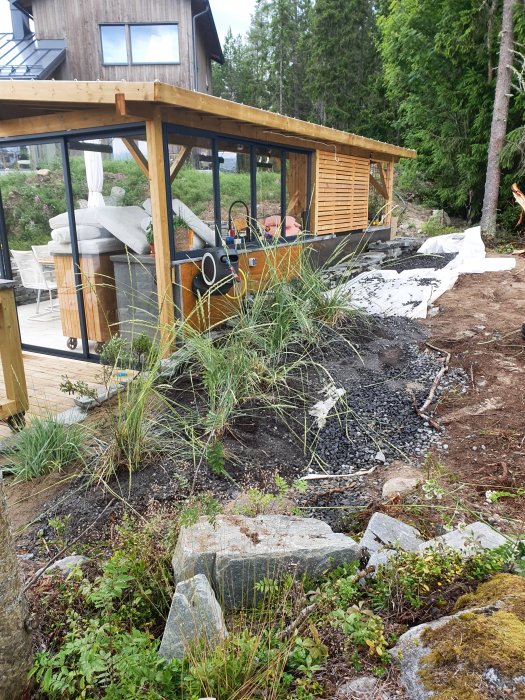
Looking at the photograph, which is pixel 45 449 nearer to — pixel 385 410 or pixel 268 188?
pixel 385 410

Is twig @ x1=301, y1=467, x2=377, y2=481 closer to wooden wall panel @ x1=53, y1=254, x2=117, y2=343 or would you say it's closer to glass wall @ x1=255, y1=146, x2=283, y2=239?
wooden wall panel @ x1=53, y1=254, x2=117, y2=343

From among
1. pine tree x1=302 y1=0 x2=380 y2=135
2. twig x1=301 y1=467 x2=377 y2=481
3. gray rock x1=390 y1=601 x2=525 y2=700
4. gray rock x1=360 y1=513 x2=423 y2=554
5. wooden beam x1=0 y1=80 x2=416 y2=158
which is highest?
pine tree x1=302 y1=0 x2=380 y2=135

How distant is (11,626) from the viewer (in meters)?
1.37

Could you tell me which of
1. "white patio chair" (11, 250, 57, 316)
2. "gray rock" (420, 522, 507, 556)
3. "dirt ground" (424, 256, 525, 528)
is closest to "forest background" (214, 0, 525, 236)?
"dirt ground" (424, 256, 525, 528)

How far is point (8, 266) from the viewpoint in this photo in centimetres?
562

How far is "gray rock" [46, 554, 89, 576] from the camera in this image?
197cm

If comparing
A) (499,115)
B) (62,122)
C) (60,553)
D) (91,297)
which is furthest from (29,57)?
(60,553)

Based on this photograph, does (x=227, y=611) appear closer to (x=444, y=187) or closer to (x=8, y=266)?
(x=8, y=266)

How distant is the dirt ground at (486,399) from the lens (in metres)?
2.74

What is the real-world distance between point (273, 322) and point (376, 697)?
2930 mm

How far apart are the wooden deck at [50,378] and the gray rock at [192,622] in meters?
2.53

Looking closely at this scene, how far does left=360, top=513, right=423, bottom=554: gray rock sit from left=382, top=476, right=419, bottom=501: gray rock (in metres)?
0.44

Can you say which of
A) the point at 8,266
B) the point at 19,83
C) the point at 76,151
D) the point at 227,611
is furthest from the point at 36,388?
the point at 227,611

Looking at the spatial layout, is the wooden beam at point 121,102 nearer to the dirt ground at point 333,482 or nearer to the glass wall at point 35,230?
the glass wall at point 35,230
